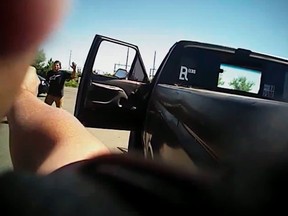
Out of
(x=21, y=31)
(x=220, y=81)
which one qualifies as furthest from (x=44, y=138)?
(x=220, y=81)

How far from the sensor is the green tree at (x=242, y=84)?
2900 millimetres

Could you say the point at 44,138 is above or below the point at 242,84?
below

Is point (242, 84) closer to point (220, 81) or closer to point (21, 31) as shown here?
point (220, 81)

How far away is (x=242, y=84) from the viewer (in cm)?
292

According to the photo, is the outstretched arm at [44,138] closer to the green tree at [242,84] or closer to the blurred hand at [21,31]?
the blurred hand at [21,31]

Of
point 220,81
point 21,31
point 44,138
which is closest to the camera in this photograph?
point 21,31

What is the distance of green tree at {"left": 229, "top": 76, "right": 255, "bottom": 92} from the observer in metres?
2.90

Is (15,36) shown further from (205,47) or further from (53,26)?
(205,47)

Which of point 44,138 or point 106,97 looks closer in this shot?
point 44,138

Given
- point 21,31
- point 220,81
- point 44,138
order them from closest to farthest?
point 21,31, point 44,138, point 220,81

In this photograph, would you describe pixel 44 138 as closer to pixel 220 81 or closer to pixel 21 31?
pixel 21 31

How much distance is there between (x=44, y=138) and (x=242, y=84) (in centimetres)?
217

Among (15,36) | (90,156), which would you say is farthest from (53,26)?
(90,156)

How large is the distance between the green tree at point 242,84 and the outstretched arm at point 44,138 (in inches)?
79.8
